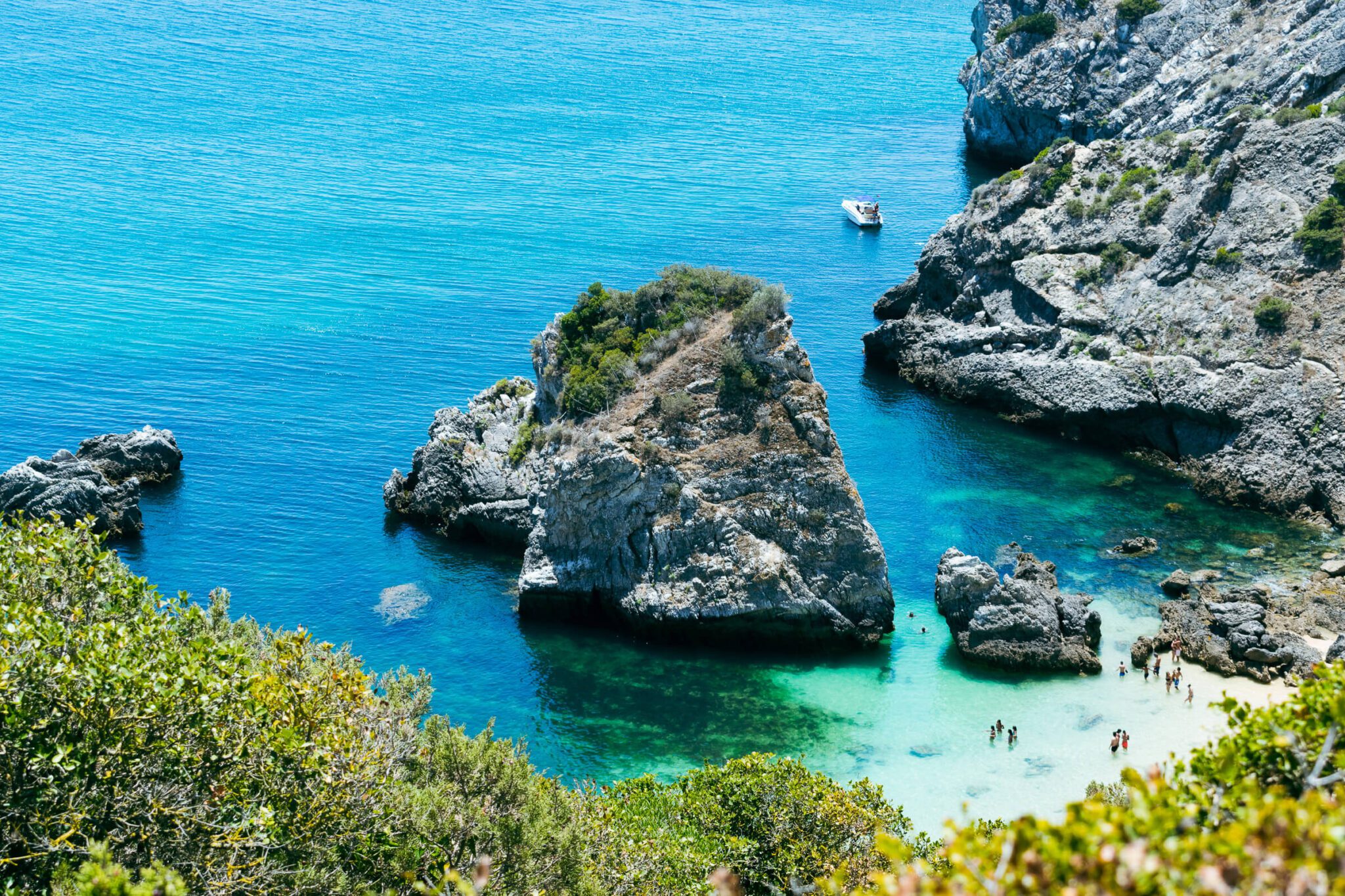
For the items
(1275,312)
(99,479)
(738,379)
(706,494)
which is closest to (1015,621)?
(706,494)

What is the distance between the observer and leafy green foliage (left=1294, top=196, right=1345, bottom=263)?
291 feet

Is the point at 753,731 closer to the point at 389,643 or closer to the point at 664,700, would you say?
the point at 664,700

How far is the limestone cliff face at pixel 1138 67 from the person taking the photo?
102 meters

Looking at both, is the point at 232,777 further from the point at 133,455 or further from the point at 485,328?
the point at 485,328

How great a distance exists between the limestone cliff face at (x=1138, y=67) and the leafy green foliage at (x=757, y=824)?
76467 millimetres

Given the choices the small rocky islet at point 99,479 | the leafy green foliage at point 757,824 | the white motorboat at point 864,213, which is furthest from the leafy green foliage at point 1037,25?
the leafy green foliage at point 757,824

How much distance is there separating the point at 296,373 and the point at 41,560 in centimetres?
7378

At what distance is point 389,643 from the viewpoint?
235 feet

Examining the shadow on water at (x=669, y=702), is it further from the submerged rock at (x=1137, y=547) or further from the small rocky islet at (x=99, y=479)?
the small rocky islet at (x=99, y=479)

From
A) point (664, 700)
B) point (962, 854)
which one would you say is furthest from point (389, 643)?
point (962, 854)

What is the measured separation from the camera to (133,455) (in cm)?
8806

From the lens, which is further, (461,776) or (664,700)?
(664,700)

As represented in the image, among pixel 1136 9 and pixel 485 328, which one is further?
pixel 1136 9

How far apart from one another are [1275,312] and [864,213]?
57.2 m
